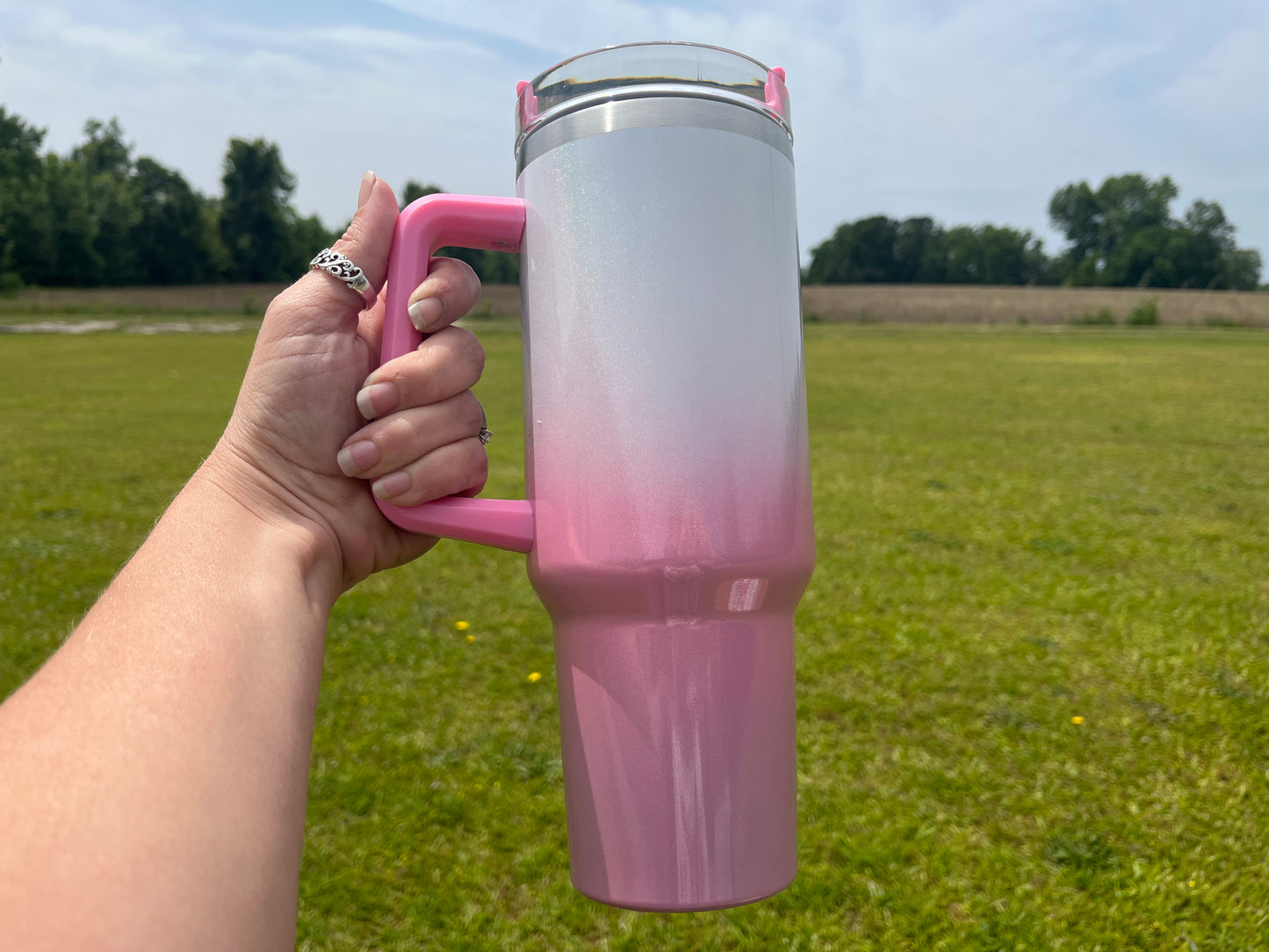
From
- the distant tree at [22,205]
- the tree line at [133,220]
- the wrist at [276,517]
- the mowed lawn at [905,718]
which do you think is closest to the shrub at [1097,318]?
the mowed lawn at [905,718]

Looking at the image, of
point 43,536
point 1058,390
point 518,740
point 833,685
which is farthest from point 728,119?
point 1058,390

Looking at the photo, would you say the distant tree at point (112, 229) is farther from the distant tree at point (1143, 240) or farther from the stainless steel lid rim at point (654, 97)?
the distant tree at point (1143, 240)

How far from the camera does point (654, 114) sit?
976 millimetres

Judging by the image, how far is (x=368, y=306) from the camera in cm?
139

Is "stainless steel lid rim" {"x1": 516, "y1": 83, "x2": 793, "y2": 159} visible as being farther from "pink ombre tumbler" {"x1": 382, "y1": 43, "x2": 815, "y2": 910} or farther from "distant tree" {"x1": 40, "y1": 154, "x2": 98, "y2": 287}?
"distant tree" {"x1": 40, "y1": 154, "x2": 98, "y2": 287}

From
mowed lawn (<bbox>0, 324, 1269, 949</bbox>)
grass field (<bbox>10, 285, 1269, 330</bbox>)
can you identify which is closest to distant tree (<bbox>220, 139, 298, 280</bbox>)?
grass field (<bbox>10, 285, 1269, 330</bbox>)

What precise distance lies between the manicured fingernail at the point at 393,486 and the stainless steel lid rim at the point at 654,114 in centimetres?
43

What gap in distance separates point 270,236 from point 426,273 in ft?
223

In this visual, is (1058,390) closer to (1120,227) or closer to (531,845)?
(531,845)

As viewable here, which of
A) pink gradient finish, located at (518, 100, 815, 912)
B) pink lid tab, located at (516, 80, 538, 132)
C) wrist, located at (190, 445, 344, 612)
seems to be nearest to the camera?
pink gradient finish, located at (518, 100, 815, 912)

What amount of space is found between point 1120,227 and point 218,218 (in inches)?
2851

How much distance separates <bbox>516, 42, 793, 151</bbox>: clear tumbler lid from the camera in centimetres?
99

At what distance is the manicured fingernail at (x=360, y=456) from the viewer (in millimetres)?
1151

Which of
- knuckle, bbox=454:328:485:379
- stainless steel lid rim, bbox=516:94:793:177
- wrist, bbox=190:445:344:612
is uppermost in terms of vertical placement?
stainless steel lid rim, bbox=516:94:793:177
